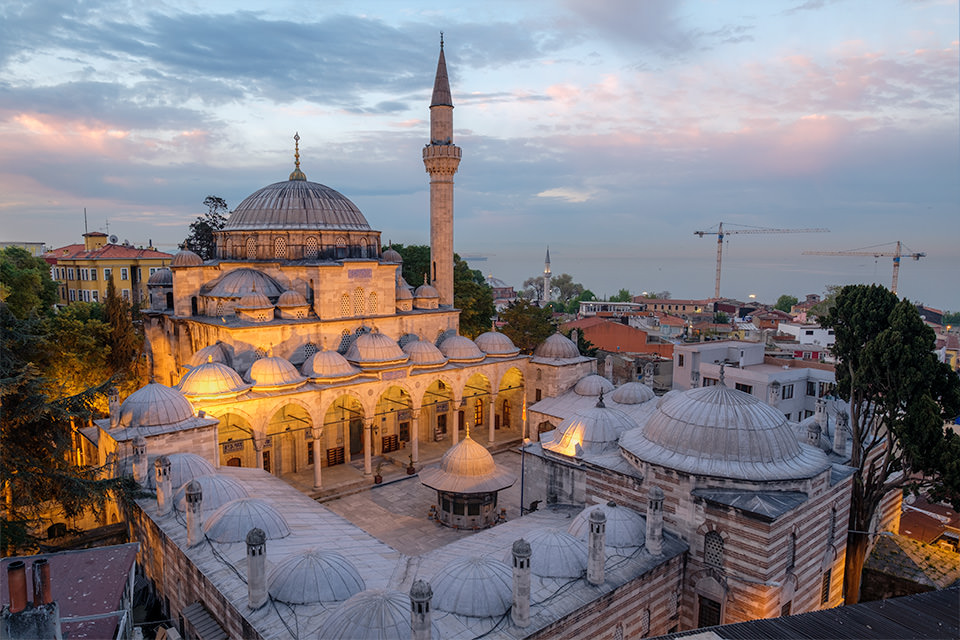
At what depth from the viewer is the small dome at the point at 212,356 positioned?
22.7 meters

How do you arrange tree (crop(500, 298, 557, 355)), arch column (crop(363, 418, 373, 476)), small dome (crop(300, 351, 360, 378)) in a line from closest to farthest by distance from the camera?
1. small dome (crop(300, 351, 360, 378))
2. arch column (crop(363, 418, 373, 476))
3. tree (crop(500, 298, 557, 355))

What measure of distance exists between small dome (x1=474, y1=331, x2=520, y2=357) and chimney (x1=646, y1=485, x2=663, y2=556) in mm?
15424

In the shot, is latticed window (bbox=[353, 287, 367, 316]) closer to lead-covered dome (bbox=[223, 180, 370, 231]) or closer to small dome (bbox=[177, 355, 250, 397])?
lead-covered dome (bbox=[223, 180, 370, 231])

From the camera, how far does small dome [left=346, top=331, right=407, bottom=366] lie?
23625 millimetres

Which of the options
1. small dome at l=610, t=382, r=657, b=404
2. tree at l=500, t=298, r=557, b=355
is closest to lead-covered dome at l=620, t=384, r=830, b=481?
small dome at l=610, t=382, r=657, b=404

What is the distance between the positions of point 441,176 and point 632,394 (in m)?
15.0

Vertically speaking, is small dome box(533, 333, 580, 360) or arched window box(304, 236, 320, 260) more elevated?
arched window box(304, 236, 320, 260)

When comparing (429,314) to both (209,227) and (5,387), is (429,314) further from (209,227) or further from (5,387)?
(209,227)

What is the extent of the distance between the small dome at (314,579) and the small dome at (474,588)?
5.42 ft

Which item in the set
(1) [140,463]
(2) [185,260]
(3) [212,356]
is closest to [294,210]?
(2) [185,260]

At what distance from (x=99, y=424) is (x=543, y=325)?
968 inches

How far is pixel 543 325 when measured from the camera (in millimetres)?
36812

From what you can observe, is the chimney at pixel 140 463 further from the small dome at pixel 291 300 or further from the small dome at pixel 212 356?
the small dome at pixel 291 300

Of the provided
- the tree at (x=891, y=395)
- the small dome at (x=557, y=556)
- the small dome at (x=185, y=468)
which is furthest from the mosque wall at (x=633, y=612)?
the small dome at (x=185, y=468)
